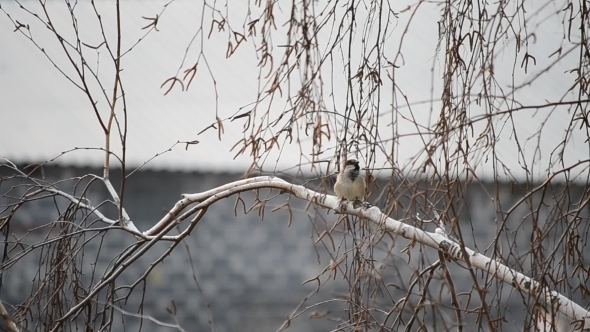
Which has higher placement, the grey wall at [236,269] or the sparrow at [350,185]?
the sparrow at [350,185]

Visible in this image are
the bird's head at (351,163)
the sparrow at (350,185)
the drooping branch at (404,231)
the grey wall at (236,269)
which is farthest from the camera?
the grey wall at (236,269)

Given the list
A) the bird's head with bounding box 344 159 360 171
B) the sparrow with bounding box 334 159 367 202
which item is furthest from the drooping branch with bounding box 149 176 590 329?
the sparrow with bounding box 334 159 367 202

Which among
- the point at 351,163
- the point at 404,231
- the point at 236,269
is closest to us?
the point at 404,231

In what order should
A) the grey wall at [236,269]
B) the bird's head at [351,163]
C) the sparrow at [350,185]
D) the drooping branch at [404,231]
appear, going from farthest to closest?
1. the grey wall at [236,269]
2. the sparrow at [350,185]
3. the bird's head at [351,163]
4. the drooping branch at [404,231]

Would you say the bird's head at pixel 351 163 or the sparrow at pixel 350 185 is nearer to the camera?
the bird's head at pixel 351 163

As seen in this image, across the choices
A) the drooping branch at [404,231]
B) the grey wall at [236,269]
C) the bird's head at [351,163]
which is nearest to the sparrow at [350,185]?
the bird's head at [351,163]

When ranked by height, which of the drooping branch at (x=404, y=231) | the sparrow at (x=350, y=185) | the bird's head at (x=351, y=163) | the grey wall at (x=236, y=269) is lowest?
the grey wall at (x=236, y=269)

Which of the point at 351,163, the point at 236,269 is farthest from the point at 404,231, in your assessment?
the point at 236,269

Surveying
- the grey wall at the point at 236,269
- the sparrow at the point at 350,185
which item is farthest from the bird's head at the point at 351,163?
the grey wall at the point at 236,269

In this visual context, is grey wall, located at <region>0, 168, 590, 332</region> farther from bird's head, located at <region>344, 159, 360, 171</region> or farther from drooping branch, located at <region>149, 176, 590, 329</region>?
drooping branch, located at <region>149, 176, 590, 329</region>

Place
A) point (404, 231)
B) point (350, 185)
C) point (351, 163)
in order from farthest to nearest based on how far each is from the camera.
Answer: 1. point (350, 185)
2. point (351, 163)
3. point (404, 231)

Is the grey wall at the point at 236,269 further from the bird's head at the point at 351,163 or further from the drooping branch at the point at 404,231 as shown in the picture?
the drooping branch at the point at 404,231

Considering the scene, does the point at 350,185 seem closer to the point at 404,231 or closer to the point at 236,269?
the point at 404,231

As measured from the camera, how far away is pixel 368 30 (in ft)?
7.22
